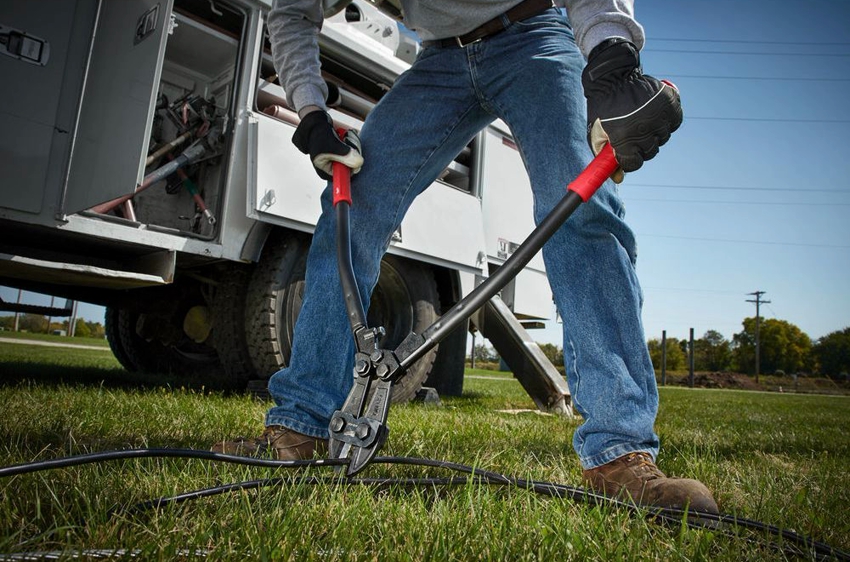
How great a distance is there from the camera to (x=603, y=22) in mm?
1413

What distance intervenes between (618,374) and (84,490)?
1.17 meters

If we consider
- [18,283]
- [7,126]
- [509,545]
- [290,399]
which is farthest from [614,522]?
[18,283]

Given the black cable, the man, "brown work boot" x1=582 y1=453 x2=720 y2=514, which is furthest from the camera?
the man

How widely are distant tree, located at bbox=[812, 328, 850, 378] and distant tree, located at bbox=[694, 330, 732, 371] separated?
29.8ft

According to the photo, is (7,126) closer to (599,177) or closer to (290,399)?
(290,399)

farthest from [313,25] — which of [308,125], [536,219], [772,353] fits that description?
[772,353]

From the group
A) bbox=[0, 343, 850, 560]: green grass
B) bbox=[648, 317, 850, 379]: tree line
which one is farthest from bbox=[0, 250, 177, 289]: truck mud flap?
bbox=[648, 317, 850, 379]: tree line

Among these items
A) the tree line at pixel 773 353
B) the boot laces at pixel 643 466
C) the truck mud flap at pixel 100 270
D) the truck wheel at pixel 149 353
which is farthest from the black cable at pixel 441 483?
the tree line at pixel 773 353

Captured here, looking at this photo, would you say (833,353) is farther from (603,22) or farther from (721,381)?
(603,22)

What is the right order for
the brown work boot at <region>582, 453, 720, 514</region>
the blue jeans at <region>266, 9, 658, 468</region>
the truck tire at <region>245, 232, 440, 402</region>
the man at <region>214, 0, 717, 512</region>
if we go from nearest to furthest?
the brown work boot at <region>582, 453, 720, 514</region> < the man at <region>214, 0, 717, 512</region> < the blue jeans at <region>266, 9, 658, 468</region> < the truck tire at <region>245, 232, 440, 402</region>

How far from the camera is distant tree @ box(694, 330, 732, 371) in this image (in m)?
65.2

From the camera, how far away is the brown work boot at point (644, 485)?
4.06 ft

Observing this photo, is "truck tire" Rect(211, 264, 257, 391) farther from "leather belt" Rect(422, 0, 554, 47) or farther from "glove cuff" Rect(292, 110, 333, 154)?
"leather belt" Rect(422, 0, 554, 47)

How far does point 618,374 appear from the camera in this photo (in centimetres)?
149
